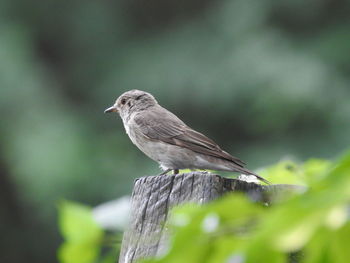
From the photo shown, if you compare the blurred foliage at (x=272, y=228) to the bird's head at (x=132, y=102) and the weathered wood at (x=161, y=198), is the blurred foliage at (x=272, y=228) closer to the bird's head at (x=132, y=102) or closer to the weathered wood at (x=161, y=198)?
the weathered wood at (x=161, y=198)

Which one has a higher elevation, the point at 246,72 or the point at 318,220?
the point at 246,72

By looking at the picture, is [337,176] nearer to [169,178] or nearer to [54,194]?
[169,178]

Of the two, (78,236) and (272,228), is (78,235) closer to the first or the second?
(78,236)

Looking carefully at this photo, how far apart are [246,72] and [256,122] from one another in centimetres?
97

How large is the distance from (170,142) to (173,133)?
0.48 ft

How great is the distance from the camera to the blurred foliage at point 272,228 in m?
0.62

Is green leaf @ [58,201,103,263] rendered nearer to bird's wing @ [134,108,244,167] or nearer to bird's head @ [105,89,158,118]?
bird's wing @ [134,108,244,167]

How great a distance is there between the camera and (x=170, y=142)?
5246 mm

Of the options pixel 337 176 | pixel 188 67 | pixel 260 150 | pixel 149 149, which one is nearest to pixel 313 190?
pixel 337 176

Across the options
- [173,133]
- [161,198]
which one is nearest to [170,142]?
[173,133]

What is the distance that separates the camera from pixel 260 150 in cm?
1110

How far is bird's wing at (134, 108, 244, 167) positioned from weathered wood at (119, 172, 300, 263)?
84.0 inches

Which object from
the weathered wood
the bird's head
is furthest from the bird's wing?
the weathered wood

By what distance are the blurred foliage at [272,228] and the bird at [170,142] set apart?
11.6ft
